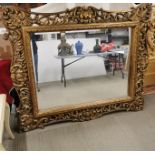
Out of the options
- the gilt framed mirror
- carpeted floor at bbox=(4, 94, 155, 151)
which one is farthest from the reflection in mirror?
carpeted floor at bbox=(4, 94, 155, 151)

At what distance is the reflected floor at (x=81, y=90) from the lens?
6.79ft

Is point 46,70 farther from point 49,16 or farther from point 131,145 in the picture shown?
point 131,145

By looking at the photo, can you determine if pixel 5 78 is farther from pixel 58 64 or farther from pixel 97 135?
pixel 97 135

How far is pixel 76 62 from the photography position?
6.86 feet

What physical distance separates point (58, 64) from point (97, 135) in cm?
74

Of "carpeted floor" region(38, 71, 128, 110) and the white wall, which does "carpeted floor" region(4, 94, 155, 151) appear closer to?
"carpeted floor" region(38, 71, 128, 110)

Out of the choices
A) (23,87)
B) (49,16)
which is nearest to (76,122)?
(23,87)

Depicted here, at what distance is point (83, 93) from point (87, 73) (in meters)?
0.21

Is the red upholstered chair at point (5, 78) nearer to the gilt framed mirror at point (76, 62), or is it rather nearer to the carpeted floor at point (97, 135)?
the gilt framed mirror at point (76, 62)

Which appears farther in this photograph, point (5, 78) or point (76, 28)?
point (5, 78)

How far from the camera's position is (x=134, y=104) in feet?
7.52

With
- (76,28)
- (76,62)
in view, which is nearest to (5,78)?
(76,62)

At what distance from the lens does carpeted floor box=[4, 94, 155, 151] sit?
179 cm

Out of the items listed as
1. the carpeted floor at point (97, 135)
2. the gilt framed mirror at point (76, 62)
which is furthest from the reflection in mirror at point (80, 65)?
the carpeted floor at point (97, 135)
